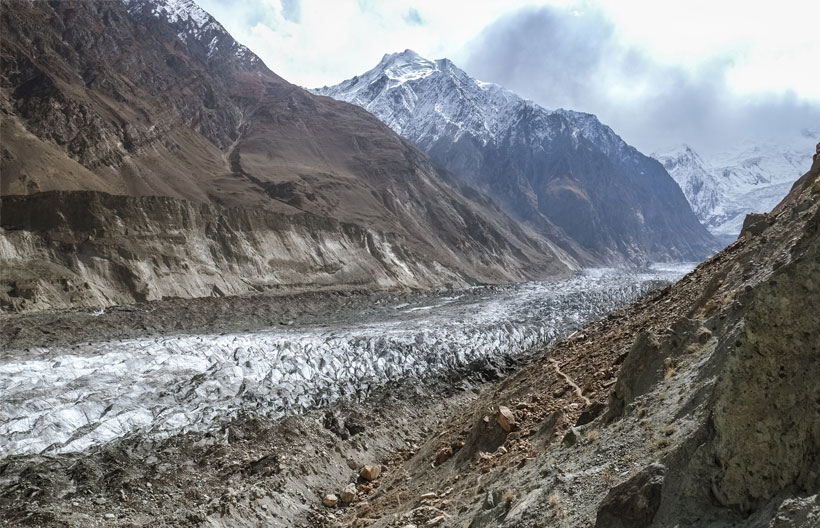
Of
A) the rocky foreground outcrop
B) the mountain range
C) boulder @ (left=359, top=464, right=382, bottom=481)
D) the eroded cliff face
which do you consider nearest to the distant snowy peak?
the mountain range

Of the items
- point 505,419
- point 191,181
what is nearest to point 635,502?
point 505,419

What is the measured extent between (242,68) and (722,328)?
482 feet

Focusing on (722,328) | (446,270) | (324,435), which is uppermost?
(446,270)

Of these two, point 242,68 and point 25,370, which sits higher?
point 242,68

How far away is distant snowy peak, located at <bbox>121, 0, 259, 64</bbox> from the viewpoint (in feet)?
404

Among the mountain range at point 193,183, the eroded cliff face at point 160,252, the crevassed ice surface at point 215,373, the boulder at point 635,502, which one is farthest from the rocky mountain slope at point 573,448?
the mountain range at point 193,183

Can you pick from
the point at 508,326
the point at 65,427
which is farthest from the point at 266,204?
the point at 65,427

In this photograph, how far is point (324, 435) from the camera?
65.4 feet

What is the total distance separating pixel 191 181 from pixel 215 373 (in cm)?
5440

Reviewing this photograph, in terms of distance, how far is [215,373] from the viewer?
991 inches

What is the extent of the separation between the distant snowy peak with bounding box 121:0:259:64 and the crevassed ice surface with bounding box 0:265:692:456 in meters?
110

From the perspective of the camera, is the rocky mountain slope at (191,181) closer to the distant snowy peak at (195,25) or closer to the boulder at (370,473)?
the distant snowy peak at (195,25)

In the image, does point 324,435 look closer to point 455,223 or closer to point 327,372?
point 327,372

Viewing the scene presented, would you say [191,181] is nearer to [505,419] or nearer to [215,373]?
[215,373]
